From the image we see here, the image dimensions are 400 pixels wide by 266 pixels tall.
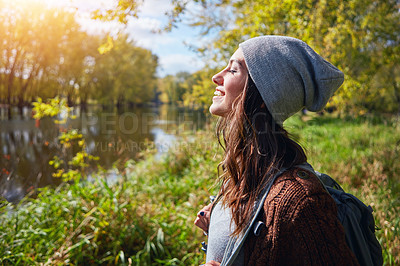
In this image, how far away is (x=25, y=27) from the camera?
5.55 m

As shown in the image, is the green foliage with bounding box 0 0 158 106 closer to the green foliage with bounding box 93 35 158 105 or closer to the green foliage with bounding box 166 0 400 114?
the green foliage with bounding box 93 35 158 105

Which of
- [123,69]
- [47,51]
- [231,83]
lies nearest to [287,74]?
[231,83]

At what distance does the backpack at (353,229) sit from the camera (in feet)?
3.00

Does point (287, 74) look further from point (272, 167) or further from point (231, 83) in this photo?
point (272, 167)

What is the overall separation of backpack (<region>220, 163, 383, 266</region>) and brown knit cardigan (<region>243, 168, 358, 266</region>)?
0.04 metres

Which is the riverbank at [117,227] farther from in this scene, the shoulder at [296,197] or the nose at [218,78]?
the shoulder at [296,197]

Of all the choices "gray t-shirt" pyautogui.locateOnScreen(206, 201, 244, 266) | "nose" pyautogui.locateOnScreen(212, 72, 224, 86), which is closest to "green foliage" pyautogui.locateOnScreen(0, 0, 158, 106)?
"nose" pyautogui.locateOnScreen(212, 72, 224, 86)

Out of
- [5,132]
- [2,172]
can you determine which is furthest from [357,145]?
[5,132]

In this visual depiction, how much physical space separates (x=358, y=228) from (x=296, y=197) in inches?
10.5

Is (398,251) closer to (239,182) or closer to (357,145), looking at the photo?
(239,182)

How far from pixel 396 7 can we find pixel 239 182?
10539 millimetres

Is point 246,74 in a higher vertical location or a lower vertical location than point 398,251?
higher

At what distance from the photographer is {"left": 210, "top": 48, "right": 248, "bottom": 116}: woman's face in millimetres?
1105

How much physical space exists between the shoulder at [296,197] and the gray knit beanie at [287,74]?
264 millimetres
